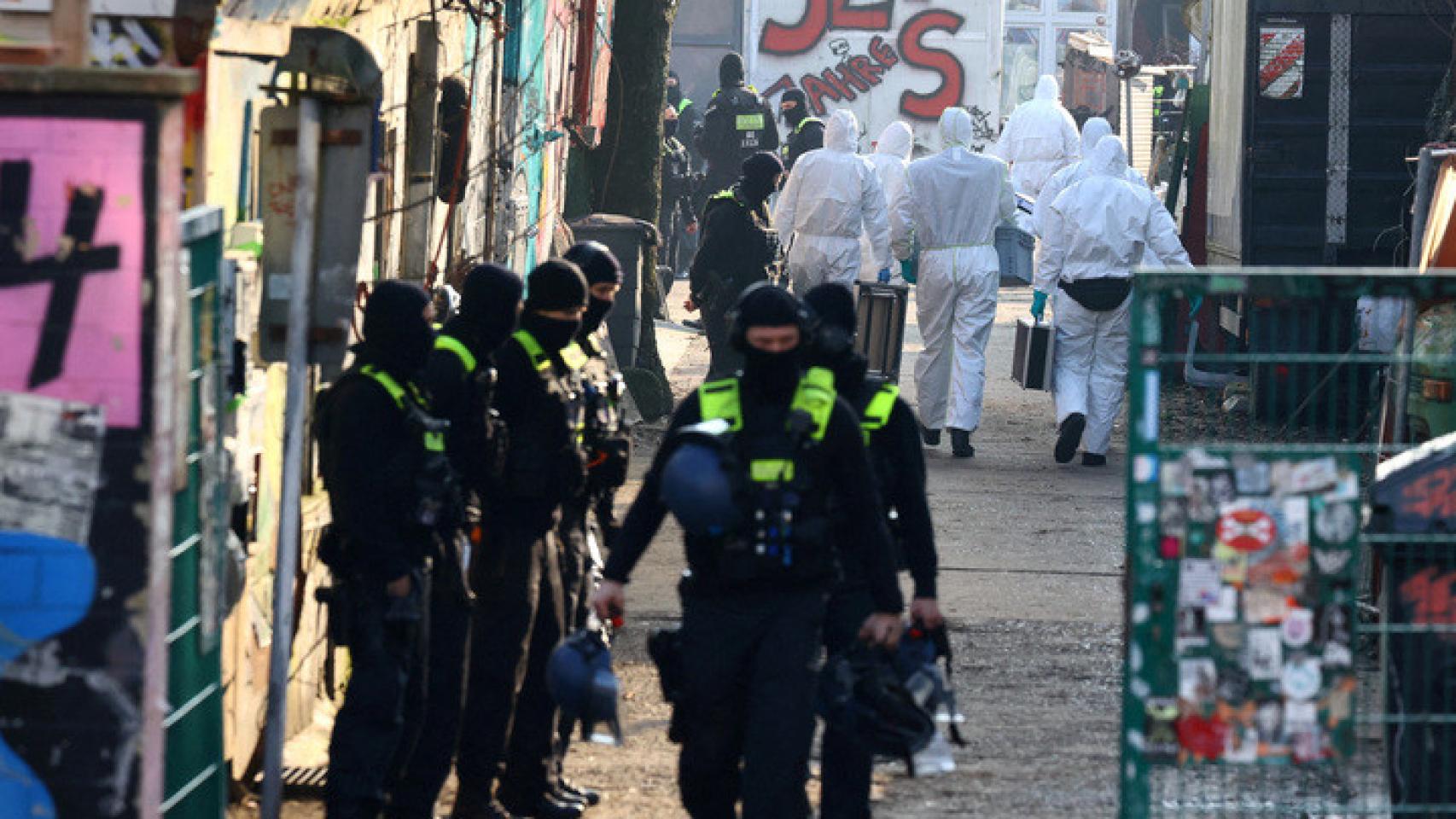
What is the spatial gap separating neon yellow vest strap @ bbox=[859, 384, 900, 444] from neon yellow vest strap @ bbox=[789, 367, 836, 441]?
46cm

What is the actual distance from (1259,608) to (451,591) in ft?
7.90

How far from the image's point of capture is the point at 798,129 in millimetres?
23188

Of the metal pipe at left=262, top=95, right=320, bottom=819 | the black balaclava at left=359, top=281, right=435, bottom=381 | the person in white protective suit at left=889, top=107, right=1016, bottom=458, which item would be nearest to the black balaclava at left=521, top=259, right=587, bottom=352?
the black balaclava at left=359, top=281, right=435, bottom=381

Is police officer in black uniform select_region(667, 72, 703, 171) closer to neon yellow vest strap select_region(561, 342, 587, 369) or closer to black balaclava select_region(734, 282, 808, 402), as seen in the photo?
neon yellow vest strap select_region(561, 342, 587, 369)

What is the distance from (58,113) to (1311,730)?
2982 millimetres

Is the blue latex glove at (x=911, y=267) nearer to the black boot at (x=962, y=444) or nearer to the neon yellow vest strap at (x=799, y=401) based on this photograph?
the black boot at (x=962, y=444)

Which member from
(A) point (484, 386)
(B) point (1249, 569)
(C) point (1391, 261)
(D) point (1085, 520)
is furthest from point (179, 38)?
(C) point (1391, 261)

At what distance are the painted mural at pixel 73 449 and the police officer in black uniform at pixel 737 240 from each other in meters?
10.6

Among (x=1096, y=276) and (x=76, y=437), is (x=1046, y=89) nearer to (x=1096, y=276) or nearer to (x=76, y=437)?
(x=1096, y=276)

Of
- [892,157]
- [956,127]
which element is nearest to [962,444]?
[956,127]

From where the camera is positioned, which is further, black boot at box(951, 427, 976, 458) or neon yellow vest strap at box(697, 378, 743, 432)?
black boot at box(951, 427, 976, 458)

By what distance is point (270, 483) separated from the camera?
7977mm

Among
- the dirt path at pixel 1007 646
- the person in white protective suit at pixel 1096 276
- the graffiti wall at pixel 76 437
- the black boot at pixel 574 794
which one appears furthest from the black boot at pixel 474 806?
the person in white protective suit at pixel 1096 276

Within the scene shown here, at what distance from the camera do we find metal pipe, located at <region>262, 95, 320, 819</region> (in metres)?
6.54
